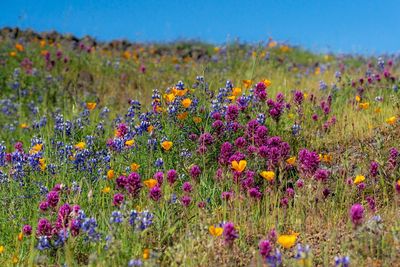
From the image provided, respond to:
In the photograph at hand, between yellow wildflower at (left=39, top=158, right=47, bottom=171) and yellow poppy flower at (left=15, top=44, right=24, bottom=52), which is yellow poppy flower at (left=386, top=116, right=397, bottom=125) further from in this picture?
yellow poppy flower at (left=15, top=44, right=24, bottom=52)

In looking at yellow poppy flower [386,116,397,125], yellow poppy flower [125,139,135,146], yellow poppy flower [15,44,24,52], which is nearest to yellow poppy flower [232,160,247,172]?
yellow poppy flower [125,139,135,146]

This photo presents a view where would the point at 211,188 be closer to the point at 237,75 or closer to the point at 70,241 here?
the point at 70,241

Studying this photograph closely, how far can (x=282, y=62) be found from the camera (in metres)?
13.0

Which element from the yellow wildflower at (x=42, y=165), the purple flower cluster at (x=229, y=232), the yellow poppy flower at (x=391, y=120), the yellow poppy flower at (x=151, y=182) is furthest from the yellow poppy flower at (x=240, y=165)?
the yellow poppy flower at (x=391, y=120)

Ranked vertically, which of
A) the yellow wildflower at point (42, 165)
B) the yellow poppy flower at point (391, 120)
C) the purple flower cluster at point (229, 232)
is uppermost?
the yellow poppy flower at point (391, 120)

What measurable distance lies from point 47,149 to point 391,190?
301 centimetres

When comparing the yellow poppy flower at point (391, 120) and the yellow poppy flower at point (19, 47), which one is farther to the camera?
the yellow poppy flower at point (19, 47)

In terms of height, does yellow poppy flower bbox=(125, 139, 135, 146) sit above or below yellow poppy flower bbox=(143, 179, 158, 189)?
above

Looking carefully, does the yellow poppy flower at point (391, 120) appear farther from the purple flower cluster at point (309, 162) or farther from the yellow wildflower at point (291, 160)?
the purple flower cluster at point (309, 162)

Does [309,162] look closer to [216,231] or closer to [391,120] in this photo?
[216,231]

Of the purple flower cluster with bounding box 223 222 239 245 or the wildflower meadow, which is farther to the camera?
the wildflower meadow

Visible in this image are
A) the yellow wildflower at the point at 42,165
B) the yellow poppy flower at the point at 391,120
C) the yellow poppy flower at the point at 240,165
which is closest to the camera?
the yellow poppy flower at the point at 240,165

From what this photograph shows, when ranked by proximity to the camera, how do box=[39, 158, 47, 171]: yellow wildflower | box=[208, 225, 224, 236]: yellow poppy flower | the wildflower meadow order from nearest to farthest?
box=[208, 225, 224, 236]: yellow poppy flower
the wildflower meadow
box=[39, 158, 47, 171]: yellow wildflower

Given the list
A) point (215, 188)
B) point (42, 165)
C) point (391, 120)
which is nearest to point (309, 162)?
point (215, 188)
